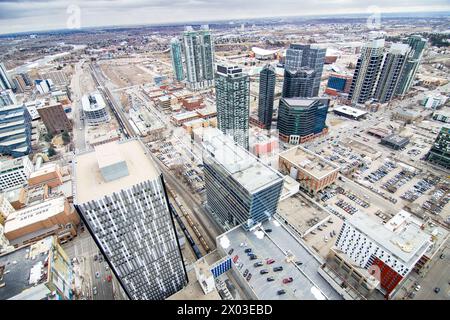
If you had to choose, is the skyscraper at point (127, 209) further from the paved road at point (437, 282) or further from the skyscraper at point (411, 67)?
the skyscraper at point (411, 67)

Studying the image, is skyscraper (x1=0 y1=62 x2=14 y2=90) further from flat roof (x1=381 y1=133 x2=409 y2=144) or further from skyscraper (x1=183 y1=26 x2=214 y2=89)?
flat roof (x1=381 y1=133 x2=409 y2=144)

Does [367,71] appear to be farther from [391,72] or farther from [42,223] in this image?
[42,223]

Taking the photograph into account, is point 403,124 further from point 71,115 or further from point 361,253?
point 71,115

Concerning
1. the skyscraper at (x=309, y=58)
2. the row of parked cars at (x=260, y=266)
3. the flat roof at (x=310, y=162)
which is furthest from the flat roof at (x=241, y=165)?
the skyscraper at (x=309, y=58)

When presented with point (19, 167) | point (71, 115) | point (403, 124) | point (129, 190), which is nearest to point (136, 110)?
point (71, 115)

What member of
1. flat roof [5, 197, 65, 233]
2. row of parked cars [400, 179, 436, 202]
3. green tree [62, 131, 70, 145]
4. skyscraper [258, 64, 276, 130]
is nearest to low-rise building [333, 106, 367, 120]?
skyscraper [258, 64, 276, 130]

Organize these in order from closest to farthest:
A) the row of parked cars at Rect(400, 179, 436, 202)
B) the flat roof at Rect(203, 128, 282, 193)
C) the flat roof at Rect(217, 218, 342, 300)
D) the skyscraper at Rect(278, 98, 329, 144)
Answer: the flat roof at Rect(217, 218, 342, 300) < the flat roof at Rect(203, 128, 282, 193) < the row of parked cars at Rect(400, 179, 436, 202) < the skyscraper at Rect(278, 98, 329, 144)
